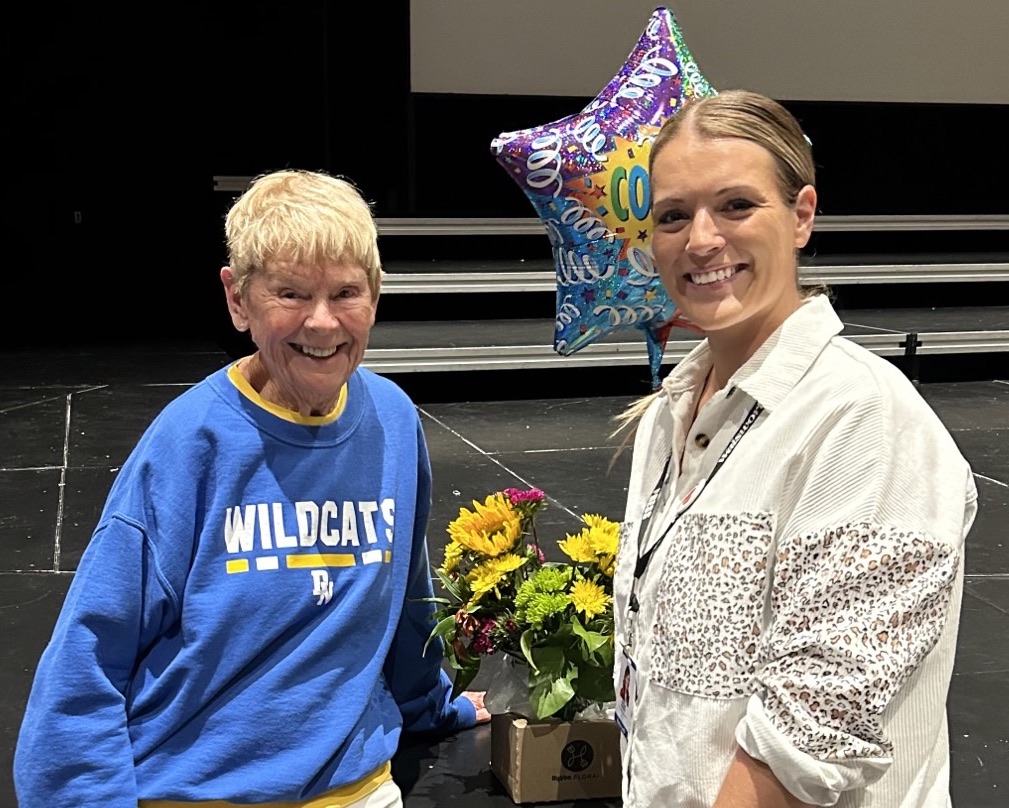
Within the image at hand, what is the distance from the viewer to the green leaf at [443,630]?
6.20ft

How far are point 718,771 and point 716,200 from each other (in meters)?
0.51

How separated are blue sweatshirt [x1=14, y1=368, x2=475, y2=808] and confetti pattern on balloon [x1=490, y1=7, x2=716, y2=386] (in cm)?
139

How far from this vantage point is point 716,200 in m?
1.16

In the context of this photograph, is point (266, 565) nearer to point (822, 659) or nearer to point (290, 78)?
point (822, 659)

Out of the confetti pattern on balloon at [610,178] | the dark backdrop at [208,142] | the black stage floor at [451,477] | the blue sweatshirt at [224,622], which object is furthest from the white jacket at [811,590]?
the dark backdrop at [208,142]

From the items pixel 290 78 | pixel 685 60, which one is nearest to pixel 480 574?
pixel 685 60

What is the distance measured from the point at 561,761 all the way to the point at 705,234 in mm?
1129

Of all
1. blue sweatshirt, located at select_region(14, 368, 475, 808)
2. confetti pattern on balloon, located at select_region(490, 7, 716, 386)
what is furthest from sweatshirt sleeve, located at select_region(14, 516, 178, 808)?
confetti pattern on balloon, located at select_region(490, 7, 716, 386)

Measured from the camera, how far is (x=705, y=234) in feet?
3.82

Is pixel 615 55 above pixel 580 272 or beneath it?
above

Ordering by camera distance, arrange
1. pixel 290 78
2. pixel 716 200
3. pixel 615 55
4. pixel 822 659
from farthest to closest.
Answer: pixel 290 78, pixel 615 55, pixel 716 200, pixel 822 659

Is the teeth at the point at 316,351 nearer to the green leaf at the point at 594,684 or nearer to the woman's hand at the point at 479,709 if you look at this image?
the green leaf at the point at 594,684

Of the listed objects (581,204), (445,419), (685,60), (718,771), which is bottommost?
(445,419)

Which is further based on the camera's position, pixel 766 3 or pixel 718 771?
pixel 766 3
